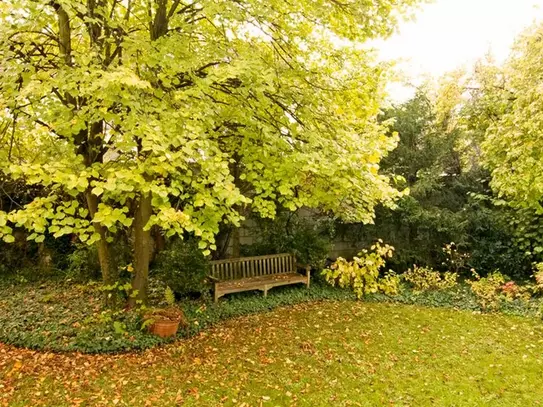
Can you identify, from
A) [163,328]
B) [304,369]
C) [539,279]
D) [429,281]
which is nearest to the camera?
[304,369]

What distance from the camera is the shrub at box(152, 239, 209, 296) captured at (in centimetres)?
710

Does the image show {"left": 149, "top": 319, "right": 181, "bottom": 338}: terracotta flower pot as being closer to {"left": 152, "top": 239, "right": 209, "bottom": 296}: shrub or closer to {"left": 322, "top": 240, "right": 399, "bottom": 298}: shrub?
{"left": 152, "top": 239, "right": 209, "bottom": 296}: shrub

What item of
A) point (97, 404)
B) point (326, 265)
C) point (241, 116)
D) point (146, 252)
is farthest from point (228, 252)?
point (97, 404)

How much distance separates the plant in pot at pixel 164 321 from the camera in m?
5.86

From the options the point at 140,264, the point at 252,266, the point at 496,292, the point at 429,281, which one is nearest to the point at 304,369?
the point at 140,264

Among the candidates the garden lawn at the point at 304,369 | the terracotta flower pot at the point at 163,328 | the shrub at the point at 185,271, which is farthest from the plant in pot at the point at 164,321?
the shrub at the point at 185,271

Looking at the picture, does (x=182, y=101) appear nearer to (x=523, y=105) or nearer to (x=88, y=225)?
(x=88, y=225)

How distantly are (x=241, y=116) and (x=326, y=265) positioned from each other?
17.2 feet

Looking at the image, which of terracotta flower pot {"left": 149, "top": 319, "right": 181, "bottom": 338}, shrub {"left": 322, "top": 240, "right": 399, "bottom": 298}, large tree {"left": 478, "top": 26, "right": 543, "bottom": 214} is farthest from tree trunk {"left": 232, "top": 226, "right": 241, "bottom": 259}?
large tree {"left": 478, "top": 26, "right": 543, "bottom": 214}

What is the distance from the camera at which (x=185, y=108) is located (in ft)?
15.2

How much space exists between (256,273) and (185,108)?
15.4 feet

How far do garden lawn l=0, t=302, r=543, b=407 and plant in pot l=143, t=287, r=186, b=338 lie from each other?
0.82 feet

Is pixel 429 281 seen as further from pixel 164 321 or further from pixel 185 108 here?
pixel 185 108

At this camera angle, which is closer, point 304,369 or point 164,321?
point 304,369
